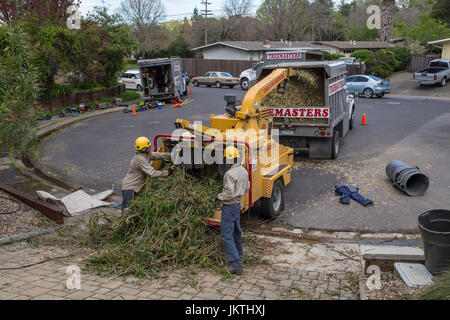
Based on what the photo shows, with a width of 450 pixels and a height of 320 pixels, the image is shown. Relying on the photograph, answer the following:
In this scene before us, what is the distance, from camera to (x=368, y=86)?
27.2 metres

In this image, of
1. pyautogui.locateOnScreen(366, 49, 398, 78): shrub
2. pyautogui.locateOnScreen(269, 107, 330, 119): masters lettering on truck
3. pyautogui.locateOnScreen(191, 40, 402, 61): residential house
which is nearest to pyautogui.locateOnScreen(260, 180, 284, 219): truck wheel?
pyautogui.locateOnScreen(269, 107, 330, 119): masters lettering on truck

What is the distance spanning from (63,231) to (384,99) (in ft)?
78.6

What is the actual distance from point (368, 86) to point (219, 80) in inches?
519

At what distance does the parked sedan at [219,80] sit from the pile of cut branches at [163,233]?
28.8 metres

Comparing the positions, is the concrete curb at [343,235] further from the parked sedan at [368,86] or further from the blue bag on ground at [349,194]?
the parked sedan at [368,86]

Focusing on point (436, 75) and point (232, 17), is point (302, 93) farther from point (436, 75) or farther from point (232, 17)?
point (232, 17)

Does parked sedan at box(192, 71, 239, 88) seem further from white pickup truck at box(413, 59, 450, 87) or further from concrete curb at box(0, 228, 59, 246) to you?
concrete curb at box(0, 228, 59, 246)

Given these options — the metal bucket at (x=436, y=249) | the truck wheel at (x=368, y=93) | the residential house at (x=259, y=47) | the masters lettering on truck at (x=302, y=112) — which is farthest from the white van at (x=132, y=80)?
the metal bucket at (x=436, y=249)

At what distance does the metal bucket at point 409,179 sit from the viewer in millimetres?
9656

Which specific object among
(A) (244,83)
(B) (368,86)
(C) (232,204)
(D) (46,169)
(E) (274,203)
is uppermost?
(A) (244,83)

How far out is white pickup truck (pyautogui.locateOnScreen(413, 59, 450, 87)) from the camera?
95.9 feet

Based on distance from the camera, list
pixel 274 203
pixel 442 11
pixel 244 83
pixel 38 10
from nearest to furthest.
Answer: pixel 274 203 < pixel 38 10 < pixel 244 83 < pixel 442 11

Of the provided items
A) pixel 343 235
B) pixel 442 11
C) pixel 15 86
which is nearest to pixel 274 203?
pixel 343 235
